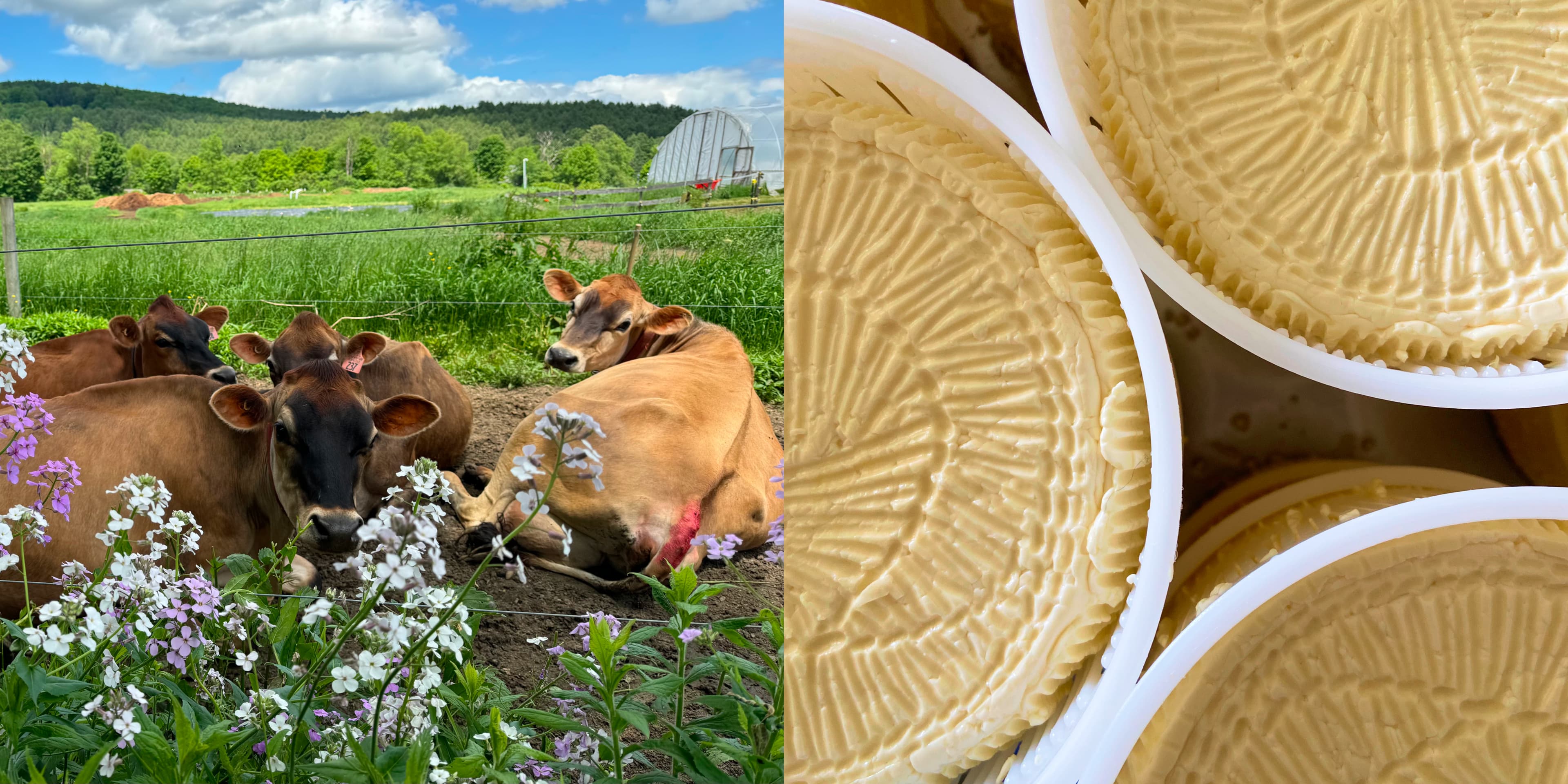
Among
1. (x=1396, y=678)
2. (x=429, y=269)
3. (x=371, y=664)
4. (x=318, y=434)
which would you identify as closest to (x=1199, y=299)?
(x=1396, y=678)

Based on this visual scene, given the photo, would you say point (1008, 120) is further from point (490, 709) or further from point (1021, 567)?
point (490, 709)

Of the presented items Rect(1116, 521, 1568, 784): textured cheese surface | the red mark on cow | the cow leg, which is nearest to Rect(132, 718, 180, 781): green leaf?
the cow leg

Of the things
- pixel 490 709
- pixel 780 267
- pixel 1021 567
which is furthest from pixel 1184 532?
pixel 490 709

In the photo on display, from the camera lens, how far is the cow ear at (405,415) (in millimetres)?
943

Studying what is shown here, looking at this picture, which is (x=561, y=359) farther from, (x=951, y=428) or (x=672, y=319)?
(x=951, y=428)

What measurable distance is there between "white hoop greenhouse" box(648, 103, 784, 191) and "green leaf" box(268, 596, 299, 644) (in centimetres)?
53

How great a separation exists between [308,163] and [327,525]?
36 centimetres

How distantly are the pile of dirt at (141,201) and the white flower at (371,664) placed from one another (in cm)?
58

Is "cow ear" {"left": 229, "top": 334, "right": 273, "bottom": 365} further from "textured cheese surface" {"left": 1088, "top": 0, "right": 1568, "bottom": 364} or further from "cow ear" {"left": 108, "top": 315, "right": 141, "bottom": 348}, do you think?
"textured cheese surface" {"left": 1088, "top": 0, "right": 1568, "bottom": 364}

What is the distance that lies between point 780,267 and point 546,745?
0.55 meters

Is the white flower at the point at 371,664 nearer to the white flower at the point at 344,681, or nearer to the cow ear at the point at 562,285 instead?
the white flower at the point at 344,681

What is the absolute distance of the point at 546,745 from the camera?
1.00 meters

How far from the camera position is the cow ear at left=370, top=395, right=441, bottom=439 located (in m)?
0.94

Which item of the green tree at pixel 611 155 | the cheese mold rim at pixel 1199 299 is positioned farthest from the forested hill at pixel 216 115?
the cheese mold rim at pixel 1199 299
